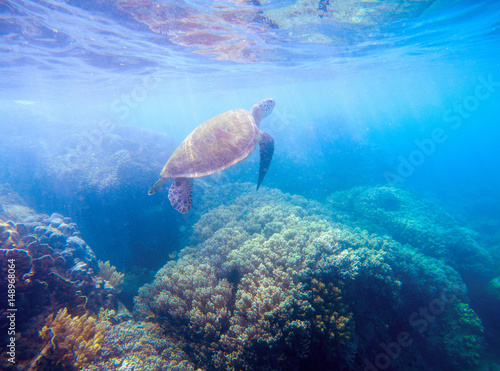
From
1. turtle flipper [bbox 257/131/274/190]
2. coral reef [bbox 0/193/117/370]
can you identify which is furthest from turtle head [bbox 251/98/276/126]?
coral reef [bbox 0/193/117/370]

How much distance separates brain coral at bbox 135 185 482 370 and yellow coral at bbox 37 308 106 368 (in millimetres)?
1264

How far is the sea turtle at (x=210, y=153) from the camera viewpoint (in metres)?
5.16

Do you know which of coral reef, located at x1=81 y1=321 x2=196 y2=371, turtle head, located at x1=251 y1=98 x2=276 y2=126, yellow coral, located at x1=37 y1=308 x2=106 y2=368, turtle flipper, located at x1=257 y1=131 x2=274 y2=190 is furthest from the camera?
turtle head, located at x1=251 y1=98 x2=276 y2=126

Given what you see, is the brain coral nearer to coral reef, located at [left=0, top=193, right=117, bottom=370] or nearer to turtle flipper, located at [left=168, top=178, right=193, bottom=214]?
coral reef, located at [left=0, top=193, right=117, bottom=370]

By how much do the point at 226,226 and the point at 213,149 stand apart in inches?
131

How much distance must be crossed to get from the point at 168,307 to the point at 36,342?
2207 millimetres

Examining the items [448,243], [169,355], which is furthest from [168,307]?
[448,243]

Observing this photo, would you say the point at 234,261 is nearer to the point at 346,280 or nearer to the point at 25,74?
the point at 346,280

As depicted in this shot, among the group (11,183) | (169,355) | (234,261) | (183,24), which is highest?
(183,24)

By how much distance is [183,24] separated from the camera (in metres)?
9.90

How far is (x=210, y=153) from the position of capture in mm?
5254

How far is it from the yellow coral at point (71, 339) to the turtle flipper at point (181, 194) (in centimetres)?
287

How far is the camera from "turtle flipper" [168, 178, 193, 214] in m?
5.11

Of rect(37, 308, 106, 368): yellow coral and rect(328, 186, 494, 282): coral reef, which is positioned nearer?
rect(37, 308, 106, 368): yellow coral
